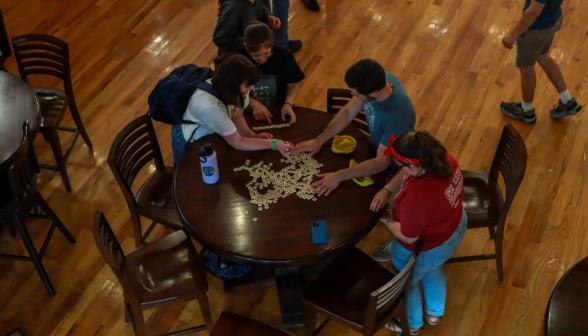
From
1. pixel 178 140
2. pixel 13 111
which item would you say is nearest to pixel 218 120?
pixel 178 140

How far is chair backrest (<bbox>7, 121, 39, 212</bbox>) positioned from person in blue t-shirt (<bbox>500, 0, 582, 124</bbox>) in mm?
3485

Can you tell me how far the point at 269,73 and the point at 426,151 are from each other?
1.49 meters

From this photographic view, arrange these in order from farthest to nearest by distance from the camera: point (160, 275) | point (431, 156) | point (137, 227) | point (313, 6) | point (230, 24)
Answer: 1. point (313, 6)
2. point (230, 24)
3. point (137, 227)
4. point (160, 275)
5. point (431, 156)

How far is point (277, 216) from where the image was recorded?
8.66ft

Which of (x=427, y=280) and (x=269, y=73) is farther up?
(x=269, y=73)

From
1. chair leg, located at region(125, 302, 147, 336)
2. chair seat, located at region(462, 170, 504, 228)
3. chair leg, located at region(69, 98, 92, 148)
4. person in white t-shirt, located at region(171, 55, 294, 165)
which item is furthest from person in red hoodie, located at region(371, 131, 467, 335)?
chair leg, located at region(69, 98, 92, 148)

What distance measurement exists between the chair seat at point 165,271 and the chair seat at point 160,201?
6.7 inches

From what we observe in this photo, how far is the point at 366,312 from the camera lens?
2383 millimetres

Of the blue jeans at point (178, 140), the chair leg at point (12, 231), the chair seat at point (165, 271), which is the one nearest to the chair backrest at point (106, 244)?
the chair seat at point (165, 271)

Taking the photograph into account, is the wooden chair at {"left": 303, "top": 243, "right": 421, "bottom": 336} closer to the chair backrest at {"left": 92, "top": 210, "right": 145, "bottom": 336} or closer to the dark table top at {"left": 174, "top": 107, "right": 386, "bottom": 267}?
the dark table top at {"left": 174, "top": 107, "right": 386, "bottom": 267}

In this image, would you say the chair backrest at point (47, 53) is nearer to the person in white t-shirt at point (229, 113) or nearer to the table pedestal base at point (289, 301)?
the person in white t-shirt at point (229, 113)

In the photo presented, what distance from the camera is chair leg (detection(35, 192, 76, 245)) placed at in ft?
10.9

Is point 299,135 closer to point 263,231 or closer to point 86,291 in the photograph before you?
point 263,231

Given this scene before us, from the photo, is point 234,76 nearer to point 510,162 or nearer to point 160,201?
point 160,201
